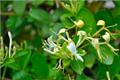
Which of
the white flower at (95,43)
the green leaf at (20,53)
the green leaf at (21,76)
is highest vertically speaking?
the white flower at (95,43)

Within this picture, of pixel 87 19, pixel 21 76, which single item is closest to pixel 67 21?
pixel 87 19

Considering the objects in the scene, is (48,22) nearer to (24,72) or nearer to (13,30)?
(13,30)

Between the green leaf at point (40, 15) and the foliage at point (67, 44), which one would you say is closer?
the foliage at point (67, 44)

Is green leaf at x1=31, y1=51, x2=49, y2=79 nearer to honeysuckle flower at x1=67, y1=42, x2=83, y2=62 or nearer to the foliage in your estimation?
the foliage

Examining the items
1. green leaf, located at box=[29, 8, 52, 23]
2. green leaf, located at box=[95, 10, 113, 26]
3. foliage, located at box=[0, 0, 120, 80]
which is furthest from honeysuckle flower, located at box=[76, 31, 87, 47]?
green leaf, located at box=[29, 8, 52, 23]

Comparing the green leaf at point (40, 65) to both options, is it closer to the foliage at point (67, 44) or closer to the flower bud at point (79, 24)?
the foliage at point (67, 44)

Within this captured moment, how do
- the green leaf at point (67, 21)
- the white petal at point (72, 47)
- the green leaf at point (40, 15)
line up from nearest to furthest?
the white petal at point (72, 47) → the green leaf at point (67, 21) → the green leaf at point (40, 15)

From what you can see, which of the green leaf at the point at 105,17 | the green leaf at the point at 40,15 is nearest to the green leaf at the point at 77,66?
the green leaf at the point at 105,17

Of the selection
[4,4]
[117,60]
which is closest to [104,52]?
[117,60]
